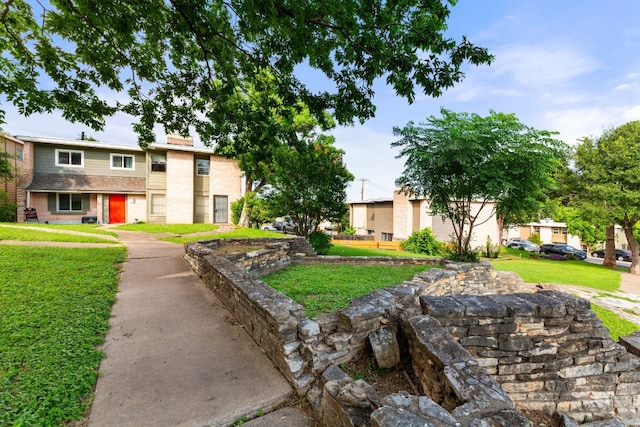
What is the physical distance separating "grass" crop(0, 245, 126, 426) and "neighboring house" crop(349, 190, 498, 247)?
60.0ft

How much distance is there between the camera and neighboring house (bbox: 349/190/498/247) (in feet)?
71.7

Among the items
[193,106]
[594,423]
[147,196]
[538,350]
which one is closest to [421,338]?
[538,350]

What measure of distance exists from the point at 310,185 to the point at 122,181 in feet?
50.4

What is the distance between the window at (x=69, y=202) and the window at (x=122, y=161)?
2.99 m

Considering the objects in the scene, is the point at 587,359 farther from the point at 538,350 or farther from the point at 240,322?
the point at 240,322

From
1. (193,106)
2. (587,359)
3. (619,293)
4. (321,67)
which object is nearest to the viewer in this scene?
(587,359)

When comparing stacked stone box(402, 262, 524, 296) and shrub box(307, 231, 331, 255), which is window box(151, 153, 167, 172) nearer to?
shrub box(307, 231, 331, 255)

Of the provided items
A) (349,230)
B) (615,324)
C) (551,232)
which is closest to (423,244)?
(349,230)

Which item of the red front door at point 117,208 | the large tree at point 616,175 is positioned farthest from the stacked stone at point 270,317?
the large tree at point 616,175

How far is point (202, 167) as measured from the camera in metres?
20.1

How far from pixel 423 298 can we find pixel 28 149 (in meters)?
23.8

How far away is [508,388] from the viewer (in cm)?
365

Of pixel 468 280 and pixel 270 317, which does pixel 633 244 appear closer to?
pixel 468 280

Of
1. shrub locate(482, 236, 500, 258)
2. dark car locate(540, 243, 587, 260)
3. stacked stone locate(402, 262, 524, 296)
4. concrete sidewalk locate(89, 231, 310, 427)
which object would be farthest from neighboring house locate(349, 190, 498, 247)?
concrete sidewalk locate(89, 231, 310, 427)
